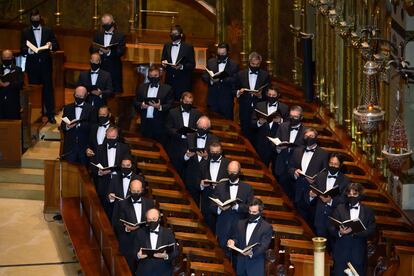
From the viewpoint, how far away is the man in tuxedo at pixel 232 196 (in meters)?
19.0

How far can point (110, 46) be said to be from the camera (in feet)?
75.8

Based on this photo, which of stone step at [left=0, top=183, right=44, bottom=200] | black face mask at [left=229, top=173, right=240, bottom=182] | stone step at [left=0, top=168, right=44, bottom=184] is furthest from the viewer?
stone step at [left=0, top=168, right=44, bottom=184]

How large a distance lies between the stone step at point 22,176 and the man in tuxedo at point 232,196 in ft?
15.3

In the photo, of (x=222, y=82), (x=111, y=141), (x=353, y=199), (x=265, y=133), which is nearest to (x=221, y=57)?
(x=222, y=82)

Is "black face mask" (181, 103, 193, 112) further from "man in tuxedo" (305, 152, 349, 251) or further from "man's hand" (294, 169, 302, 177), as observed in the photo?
"man in tuxedo" (305, 152, 349, 251)

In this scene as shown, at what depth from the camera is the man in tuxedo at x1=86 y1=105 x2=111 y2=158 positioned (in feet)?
69.2

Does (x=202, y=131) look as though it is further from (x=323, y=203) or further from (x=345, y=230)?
(x=345, y=230)

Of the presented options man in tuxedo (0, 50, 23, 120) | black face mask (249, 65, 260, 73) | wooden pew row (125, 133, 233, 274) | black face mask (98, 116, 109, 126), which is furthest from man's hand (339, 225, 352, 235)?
man in tuxedo (0, 50, 23, 120)

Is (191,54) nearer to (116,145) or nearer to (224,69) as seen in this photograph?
(224,69)

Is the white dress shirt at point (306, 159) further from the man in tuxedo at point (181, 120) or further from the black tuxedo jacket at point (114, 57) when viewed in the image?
the black tuxedo jacket at point (114, 57)

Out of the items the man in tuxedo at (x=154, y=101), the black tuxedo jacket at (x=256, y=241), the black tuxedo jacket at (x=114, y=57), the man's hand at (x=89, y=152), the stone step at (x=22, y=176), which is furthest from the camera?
the black tuxedo jacket at (x=114, y=57)

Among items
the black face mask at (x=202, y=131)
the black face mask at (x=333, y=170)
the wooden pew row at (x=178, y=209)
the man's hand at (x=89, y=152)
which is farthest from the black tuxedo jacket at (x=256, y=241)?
the man's hand at (x=89, y=152)

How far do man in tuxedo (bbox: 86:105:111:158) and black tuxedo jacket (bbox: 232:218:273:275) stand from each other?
3467 mm

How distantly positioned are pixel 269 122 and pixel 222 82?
4.33 feet
